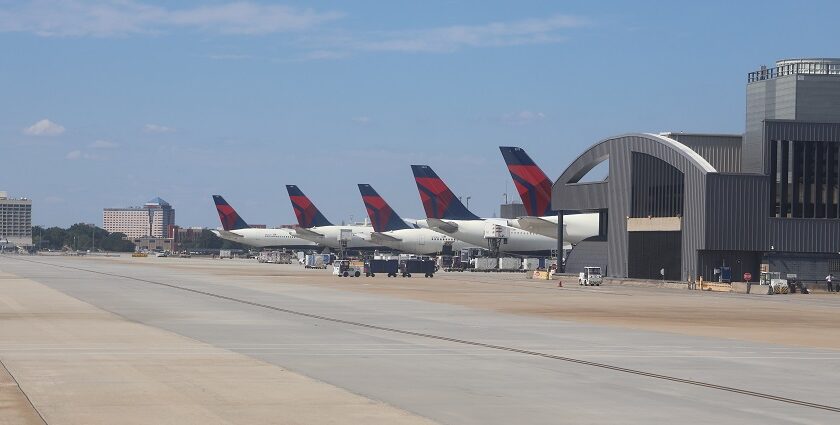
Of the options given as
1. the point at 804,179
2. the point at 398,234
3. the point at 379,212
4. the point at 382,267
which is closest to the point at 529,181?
the point at 382,267

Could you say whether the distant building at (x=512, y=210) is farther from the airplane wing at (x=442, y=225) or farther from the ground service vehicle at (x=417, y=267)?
the ground service vehicle at (x=417, y=267)

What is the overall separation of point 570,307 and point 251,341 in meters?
28.4

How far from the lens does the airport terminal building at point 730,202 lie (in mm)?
97562

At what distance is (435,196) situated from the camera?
154250 mm

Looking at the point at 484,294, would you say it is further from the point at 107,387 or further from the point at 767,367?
the point at 107,387

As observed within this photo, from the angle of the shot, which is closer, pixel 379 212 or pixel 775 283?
pixel 775 283

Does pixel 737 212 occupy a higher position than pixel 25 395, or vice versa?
pixel 737 212

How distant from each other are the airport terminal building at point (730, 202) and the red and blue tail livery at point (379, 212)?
7241 centimetres

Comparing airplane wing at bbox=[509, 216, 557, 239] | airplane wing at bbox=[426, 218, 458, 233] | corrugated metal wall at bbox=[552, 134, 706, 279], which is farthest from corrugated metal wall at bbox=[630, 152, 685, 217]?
airplane wing at bbox=[426, 218, 458, 233]

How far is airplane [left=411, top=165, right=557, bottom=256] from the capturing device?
495 feet

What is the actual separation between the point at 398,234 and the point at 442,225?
28.2m

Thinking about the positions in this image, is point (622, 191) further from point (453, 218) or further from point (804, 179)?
point (453, 218)

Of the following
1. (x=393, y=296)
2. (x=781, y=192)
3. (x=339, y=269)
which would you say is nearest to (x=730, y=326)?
(x=393, y=296)

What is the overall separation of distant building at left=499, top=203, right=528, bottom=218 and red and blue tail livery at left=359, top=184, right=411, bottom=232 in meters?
19.4
